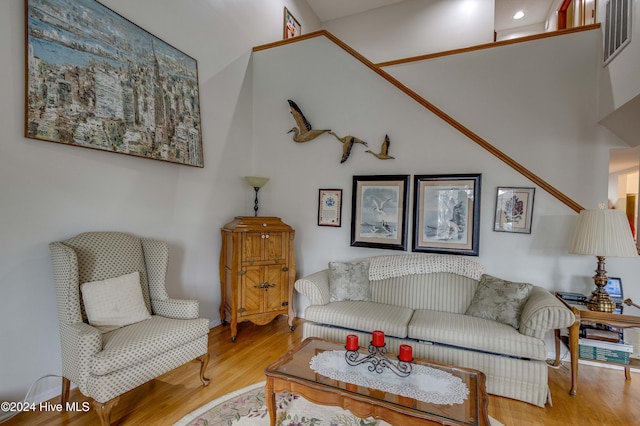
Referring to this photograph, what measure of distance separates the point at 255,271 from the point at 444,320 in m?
1.82

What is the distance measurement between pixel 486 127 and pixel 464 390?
2.81 m

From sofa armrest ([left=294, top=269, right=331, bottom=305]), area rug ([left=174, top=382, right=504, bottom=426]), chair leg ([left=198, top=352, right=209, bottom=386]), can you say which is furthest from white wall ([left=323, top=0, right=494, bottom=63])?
chair leg ([left=198, top=352, right=209, bottom=386])

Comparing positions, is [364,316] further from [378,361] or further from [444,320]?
[378,361]

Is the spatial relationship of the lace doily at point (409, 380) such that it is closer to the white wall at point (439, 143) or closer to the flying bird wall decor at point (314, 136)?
the white wall at point (439, 143)

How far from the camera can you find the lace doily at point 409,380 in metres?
1.51

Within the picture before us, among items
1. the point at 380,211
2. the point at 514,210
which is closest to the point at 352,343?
the point at 380,211

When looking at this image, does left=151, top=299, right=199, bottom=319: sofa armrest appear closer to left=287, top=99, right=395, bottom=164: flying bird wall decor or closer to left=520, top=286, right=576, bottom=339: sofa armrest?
left=287, top=99, right=395, bottom=164: flying bird wall decor

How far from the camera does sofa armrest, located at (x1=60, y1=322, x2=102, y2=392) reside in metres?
1.71

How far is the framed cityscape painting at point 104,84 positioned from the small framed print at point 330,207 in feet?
4.90

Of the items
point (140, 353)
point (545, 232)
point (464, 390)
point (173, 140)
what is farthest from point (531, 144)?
point (140, 353)

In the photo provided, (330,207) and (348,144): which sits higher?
(348,144)

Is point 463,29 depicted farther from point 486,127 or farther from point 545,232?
point 545,232

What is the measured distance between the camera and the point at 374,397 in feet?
4.92

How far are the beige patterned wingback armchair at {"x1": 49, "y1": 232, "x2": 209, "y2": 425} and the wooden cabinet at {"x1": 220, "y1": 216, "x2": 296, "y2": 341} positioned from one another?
2.44 feet
